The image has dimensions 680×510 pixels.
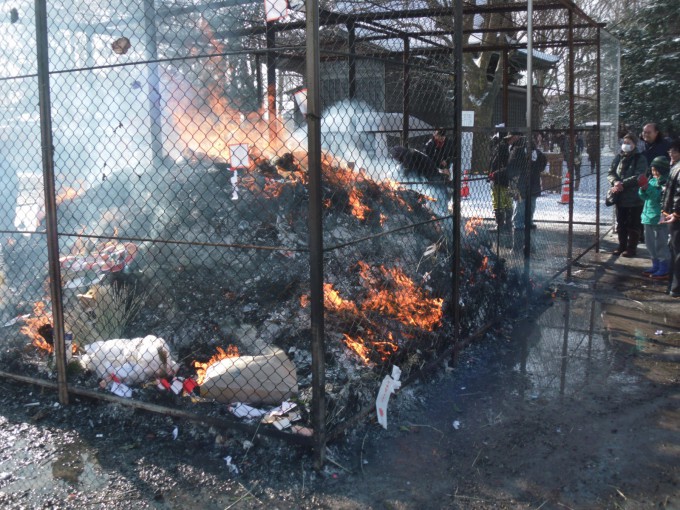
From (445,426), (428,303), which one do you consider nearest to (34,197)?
(428,303)

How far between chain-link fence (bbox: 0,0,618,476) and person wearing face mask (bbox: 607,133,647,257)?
0.56 metres

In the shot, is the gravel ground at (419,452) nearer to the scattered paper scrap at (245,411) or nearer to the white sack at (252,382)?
the scattered paper scrap at (245,411)

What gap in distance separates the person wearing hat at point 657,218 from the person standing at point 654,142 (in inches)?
30.7

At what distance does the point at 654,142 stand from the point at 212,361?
7927mm

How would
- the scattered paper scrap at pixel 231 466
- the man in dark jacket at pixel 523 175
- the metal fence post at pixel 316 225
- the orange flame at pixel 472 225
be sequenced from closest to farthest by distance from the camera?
the metal fence post at pixel 316 225, the scattered paper scrap at pixel 231 466, the man in dark jacket at pixel 523 175, the orange flame at pixel 472 225

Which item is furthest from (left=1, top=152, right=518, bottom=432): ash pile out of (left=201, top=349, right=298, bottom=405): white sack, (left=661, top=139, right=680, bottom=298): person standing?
(left=661, top=139, right=680, bottom=298): person standing

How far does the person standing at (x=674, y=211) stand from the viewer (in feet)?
22.3

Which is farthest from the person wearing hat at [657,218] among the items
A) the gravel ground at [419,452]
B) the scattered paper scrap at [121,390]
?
the scattered paper scrap at [121,390]

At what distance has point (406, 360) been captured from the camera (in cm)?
462

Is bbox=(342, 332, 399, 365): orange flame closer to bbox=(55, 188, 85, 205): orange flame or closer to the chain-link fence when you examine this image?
the chain-link fence

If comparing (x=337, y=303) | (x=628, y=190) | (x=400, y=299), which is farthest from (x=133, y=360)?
(x=628, y=190)

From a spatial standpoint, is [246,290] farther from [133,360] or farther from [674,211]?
[674,211]

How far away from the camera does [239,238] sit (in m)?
6.10

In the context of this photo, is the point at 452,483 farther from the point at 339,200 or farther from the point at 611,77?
the point at 611,77
